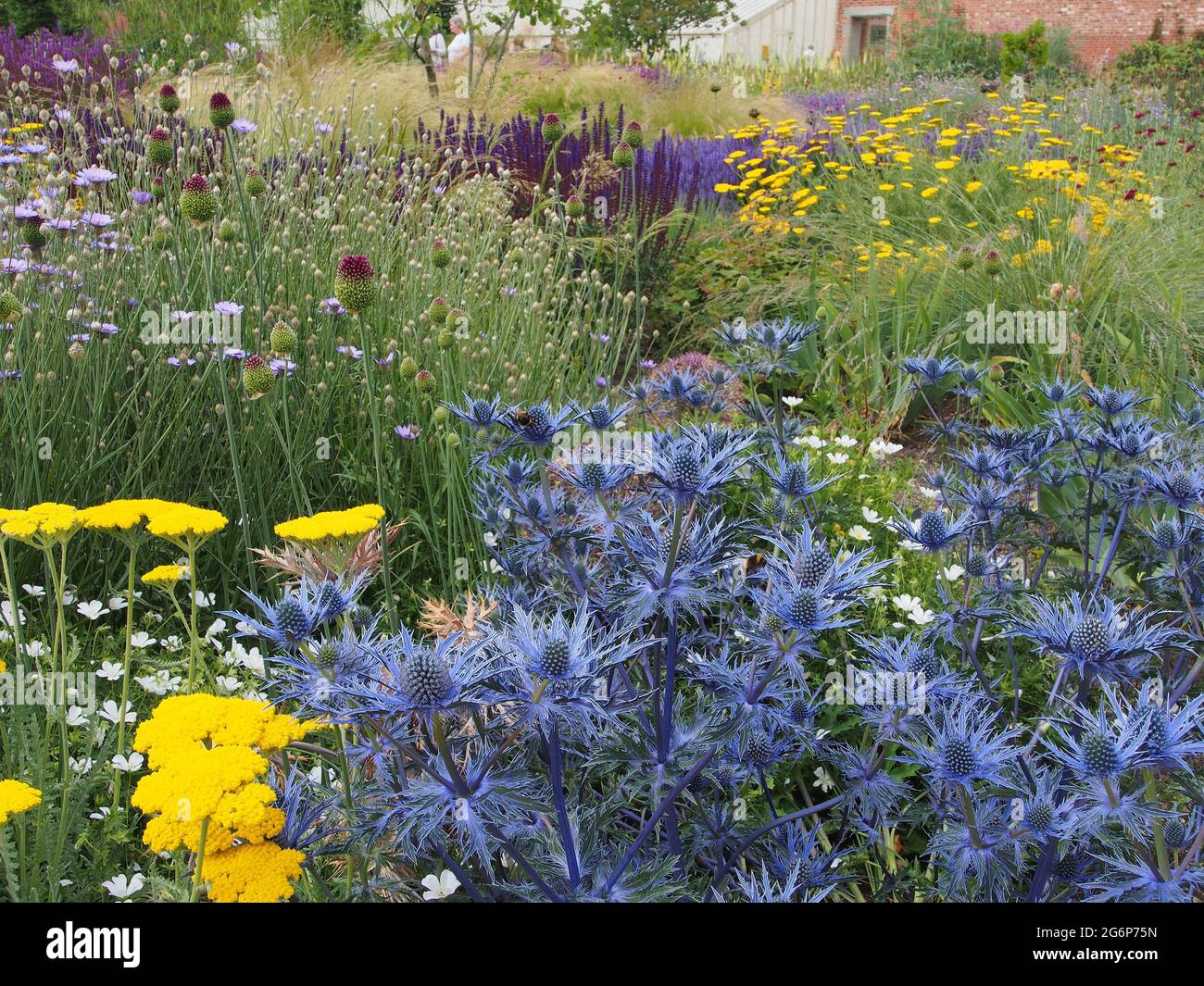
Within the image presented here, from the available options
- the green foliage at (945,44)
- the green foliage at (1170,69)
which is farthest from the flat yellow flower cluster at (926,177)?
the green foliage at (945,44)

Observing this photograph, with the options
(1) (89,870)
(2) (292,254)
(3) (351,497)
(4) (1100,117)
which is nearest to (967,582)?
(1) (89,870)

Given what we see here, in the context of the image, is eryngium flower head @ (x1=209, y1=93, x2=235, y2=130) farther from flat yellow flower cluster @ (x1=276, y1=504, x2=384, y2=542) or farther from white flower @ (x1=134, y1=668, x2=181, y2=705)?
white flower @ (x1=134, y1=668, x2=181, y2=705)

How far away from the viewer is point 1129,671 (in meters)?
1.59

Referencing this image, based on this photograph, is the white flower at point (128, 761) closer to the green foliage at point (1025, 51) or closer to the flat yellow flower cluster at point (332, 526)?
the flat yellow flower cluster at point (332, 526)

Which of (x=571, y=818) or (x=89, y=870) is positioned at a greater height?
(x=571, y=818)

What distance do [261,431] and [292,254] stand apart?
32.9 inches

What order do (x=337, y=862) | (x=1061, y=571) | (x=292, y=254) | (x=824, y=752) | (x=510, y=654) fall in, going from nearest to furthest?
1. (x=510, y=654)
2. (x=824, y=752)
3. (x=337, y=862)
4. (x=1061, y=571)
5. (x=292, y=254)

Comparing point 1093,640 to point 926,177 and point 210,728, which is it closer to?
point 210,728

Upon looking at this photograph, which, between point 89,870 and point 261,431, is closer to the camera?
point 89,870

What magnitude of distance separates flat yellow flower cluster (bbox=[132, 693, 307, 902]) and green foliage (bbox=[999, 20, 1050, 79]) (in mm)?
22108

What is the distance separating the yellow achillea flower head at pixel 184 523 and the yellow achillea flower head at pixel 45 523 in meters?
0.15

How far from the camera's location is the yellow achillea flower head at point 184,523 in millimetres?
1863

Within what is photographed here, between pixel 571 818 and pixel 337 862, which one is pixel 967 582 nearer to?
pixel 571 818

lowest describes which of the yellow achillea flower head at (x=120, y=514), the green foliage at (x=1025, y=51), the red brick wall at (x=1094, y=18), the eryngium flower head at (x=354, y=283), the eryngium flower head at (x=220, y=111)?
the yellow achillea flower head at (x=120, y=514)
